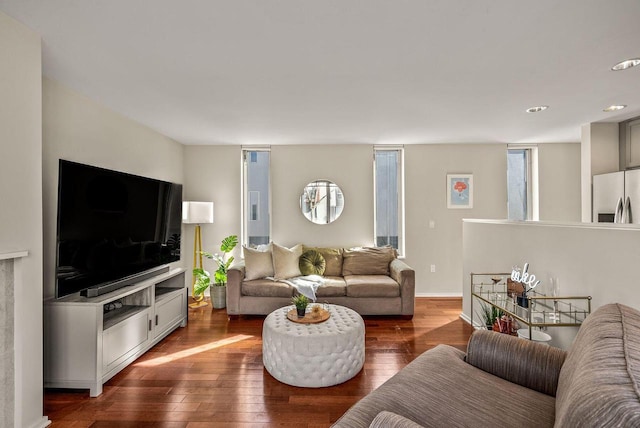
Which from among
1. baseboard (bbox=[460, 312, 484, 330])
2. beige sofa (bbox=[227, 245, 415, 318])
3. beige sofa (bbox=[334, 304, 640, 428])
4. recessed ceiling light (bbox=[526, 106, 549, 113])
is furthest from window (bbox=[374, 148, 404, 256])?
beige sofa (bbox=[334, 304, 640, 428])

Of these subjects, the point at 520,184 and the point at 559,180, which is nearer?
the point at 559,180

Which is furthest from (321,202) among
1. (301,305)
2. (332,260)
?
(301,305)

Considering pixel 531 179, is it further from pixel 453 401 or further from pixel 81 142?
pixel 81 142

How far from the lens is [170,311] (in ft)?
11.1

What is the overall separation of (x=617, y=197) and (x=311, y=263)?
3644mm

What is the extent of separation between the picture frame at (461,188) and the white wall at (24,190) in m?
4.87

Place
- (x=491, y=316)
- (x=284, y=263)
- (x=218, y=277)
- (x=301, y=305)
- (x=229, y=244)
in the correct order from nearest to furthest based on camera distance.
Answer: (x=301, y=305) → (x=491, y=316) → (x=284, y=263) → (x=218, y=277) → (x=229, y=244)

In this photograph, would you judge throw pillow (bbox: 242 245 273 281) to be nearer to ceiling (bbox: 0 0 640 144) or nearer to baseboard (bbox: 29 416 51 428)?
ceiling (bbox: 0 0 640 144)

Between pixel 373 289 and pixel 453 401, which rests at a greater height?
pixel 453 401

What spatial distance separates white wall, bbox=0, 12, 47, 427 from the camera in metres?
1.73

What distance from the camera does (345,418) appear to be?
1.22 meters

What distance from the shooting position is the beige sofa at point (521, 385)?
2.74 ft

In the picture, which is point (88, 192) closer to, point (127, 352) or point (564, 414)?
point (127, 352)

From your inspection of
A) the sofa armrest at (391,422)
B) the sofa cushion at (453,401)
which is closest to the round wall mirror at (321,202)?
the sofa cushion at (453,401)
